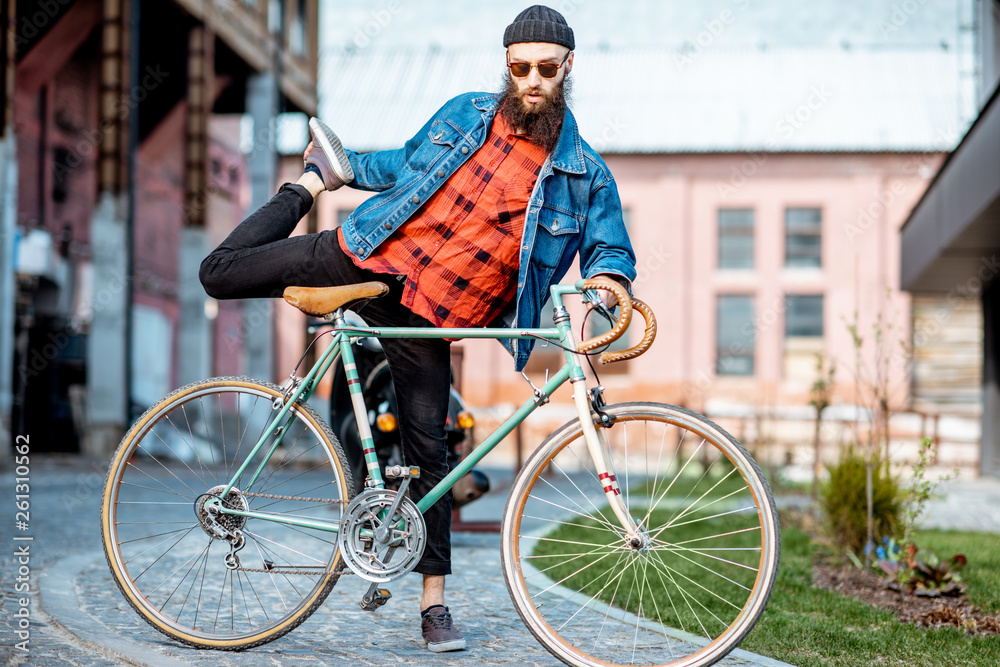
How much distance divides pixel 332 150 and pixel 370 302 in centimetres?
47

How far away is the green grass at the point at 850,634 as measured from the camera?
3234mm

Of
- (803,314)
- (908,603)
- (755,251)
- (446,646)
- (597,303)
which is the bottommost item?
(908,603)

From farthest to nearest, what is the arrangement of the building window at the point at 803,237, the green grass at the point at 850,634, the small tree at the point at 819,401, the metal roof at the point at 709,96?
the metal roof at the point at 709,96 → the building window at the point at 803,237 → the small tree at the point at 819,401 → the green grass at the point at 850,634

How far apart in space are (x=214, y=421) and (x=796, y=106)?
21.8 meters

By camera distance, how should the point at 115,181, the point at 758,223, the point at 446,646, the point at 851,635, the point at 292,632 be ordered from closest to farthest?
the point at 446,646 < the point at 292,632 < the point at 851,635 < the point at 115,181 < the point at 758,223

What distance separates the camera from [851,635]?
11.7 feet

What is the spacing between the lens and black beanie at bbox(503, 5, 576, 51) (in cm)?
293

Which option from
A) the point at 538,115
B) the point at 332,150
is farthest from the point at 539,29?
the point at 332,150

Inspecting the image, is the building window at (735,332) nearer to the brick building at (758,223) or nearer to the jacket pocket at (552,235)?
the brick building at (758,223)

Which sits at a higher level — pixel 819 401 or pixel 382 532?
pixel 819 401

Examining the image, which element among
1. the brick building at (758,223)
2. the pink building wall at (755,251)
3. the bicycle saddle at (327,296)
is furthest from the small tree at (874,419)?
the pink building wall at (755,251)

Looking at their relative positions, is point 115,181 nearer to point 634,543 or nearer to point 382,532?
point 382,532

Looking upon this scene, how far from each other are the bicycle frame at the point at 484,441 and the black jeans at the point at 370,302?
0.10 m

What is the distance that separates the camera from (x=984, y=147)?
9.48 m
